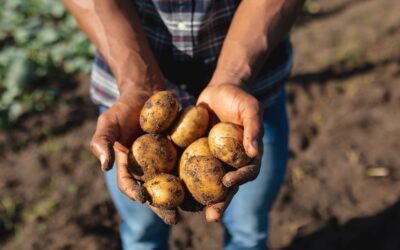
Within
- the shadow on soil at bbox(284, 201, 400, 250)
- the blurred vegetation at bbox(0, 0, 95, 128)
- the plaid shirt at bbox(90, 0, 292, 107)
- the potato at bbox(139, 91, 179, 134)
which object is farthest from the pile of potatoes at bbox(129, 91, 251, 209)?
the blurred vegetation at bbox(0, 0, 95, 128)

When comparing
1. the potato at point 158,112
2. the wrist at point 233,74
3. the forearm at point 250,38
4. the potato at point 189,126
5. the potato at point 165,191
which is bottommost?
the potato at point 165,191

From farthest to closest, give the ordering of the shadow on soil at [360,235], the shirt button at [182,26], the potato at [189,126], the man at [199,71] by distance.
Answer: the shadow on soil at [360,235]
the shirt button at [182,26]
the potato at [189,126]
the man at [199,71]

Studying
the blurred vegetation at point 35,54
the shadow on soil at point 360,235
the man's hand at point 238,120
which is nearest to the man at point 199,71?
the man's hand at point 238,120

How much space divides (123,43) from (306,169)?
1.91 m

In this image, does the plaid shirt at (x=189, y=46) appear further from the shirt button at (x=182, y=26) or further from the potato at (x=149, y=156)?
the potato at (x=149, y=156)

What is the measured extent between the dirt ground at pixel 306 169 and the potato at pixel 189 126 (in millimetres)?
1345

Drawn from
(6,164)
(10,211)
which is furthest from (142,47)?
(6,164)

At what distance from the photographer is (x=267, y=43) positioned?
6.09 feet

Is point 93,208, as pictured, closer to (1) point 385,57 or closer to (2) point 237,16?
(2) point 237,16

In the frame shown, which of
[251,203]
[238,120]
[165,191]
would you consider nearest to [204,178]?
[165,191]

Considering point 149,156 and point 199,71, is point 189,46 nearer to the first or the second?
point 199,71

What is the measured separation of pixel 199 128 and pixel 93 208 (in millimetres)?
1626

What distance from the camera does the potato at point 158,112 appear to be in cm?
172

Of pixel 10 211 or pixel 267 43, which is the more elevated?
pixel 267 43
